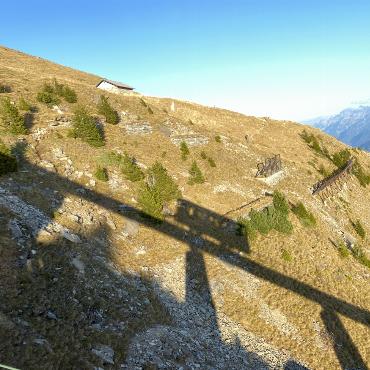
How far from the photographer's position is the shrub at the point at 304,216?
38.7 meters

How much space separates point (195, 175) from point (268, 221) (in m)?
10.3

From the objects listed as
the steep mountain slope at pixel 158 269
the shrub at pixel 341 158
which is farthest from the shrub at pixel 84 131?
the shrub at pixel 341 158

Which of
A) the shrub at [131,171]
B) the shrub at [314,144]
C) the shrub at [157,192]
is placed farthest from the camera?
the shrub at [314,144]

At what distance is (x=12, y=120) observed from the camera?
34312 millimetres

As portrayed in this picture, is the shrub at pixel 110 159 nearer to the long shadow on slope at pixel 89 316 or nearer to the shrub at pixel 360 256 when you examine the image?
the long shadow on slope at pixel 89 316

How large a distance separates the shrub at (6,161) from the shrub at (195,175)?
60.9ft

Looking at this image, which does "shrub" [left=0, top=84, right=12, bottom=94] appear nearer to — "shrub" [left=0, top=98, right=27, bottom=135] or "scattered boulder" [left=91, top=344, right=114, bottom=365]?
"shrub" [left=0, top=98, right=27, bottom=135]

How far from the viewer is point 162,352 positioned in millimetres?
17859

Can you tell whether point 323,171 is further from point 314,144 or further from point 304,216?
point 304,216

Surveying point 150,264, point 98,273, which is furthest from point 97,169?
point 98,273

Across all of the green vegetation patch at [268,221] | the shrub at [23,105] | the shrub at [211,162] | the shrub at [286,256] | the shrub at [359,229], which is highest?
the shrub at [23,105]

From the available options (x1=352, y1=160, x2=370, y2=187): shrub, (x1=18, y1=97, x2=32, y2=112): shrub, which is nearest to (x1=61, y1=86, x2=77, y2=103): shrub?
(x1=18, y1=97, x2=32, y2=112): shrub

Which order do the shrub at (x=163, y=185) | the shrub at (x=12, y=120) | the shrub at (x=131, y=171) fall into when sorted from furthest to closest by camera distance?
the shrub at (x=131, y=171) → the shrub at (x=163, y=185) → the shrub at (x=12, y=120)

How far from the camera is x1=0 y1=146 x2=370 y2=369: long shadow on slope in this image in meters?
27.1
